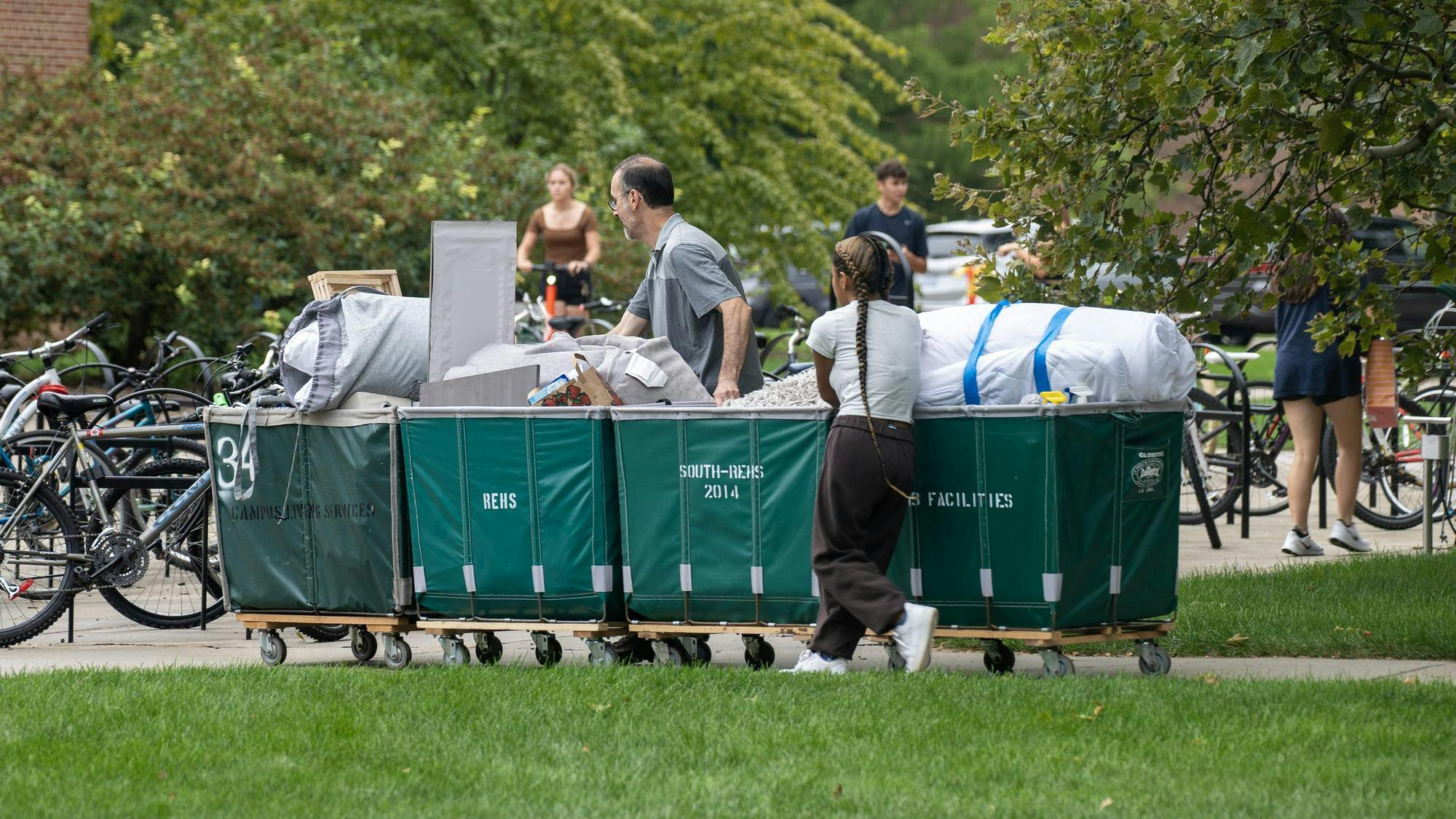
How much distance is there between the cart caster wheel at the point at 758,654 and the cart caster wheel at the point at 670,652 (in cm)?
26

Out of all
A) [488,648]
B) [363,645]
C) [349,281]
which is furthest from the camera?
[349,281]

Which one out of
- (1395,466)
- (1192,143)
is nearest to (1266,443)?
(1395,466)

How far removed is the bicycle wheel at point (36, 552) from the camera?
8367mm

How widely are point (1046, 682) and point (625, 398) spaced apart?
6.61ft

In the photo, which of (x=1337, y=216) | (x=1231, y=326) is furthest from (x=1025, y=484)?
(x=1231, y=326)

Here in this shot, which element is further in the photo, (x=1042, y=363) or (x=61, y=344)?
(x=61, y=344)

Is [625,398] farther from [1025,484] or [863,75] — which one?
[863,75]

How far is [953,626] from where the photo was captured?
6805 mm

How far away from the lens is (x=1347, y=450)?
10477 mm

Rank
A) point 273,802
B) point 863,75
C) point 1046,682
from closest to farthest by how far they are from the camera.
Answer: point 273,802 < point 1046,682 < point 863,75

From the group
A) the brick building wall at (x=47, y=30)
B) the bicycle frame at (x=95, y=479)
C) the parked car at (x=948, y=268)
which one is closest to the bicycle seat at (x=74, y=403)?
the bicycle frame at (x=95, y=479)

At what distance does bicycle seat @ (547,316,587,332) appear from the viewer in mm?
13633

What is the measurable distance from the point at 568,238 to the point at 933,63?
30.8 metres

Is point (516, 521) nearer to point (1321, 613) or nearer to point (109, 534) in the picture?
point (109, 534)
